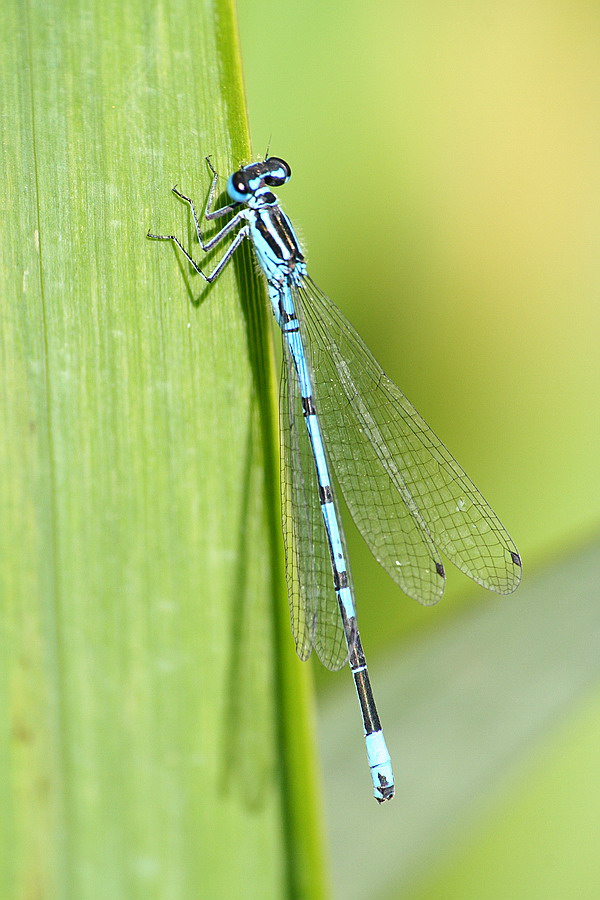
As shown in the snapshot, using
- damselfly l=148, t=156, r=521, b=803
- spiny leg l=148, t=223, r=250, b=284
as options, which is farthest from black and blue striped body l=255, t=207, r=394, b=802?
spiny leg l=148, t=223, r=250, b=284

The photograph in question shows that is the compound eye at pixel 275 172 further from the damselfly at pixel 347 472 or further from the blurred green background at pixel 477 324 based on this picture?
the blurred green background at pixel 477 324

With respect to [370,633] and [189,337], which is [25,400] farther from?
[370,633]

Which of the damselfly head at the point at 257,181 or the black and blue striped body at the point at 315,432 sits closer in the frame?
the damselfly head at the point at 257,181

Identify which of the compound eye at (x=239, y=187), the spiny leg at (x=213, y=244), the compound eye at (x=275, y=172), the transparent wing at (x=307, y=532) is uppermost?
the compound eye at (x=275, y=172)

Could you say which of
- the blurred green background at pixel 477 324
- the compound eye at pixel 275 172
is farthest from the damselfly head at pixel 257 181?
the blurred green background at pixel 477 324

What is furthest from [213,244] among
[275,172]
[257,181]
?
[275,172]

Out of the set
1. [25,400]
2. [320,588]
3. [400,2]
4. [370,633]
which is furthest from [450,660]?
[400,2]

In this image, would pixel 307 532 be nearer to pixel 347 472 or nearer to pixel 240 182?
pixel 347 472

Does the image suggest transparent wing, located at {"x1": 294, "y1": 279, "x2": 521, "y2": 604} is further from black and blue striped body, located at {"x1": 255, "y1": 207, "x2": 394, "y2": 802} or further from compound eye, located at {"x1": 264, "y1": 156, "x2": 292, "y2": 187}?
compound eye, located at {"x1": 264, "y1": 156, "x2": 292, "y2": 187}
